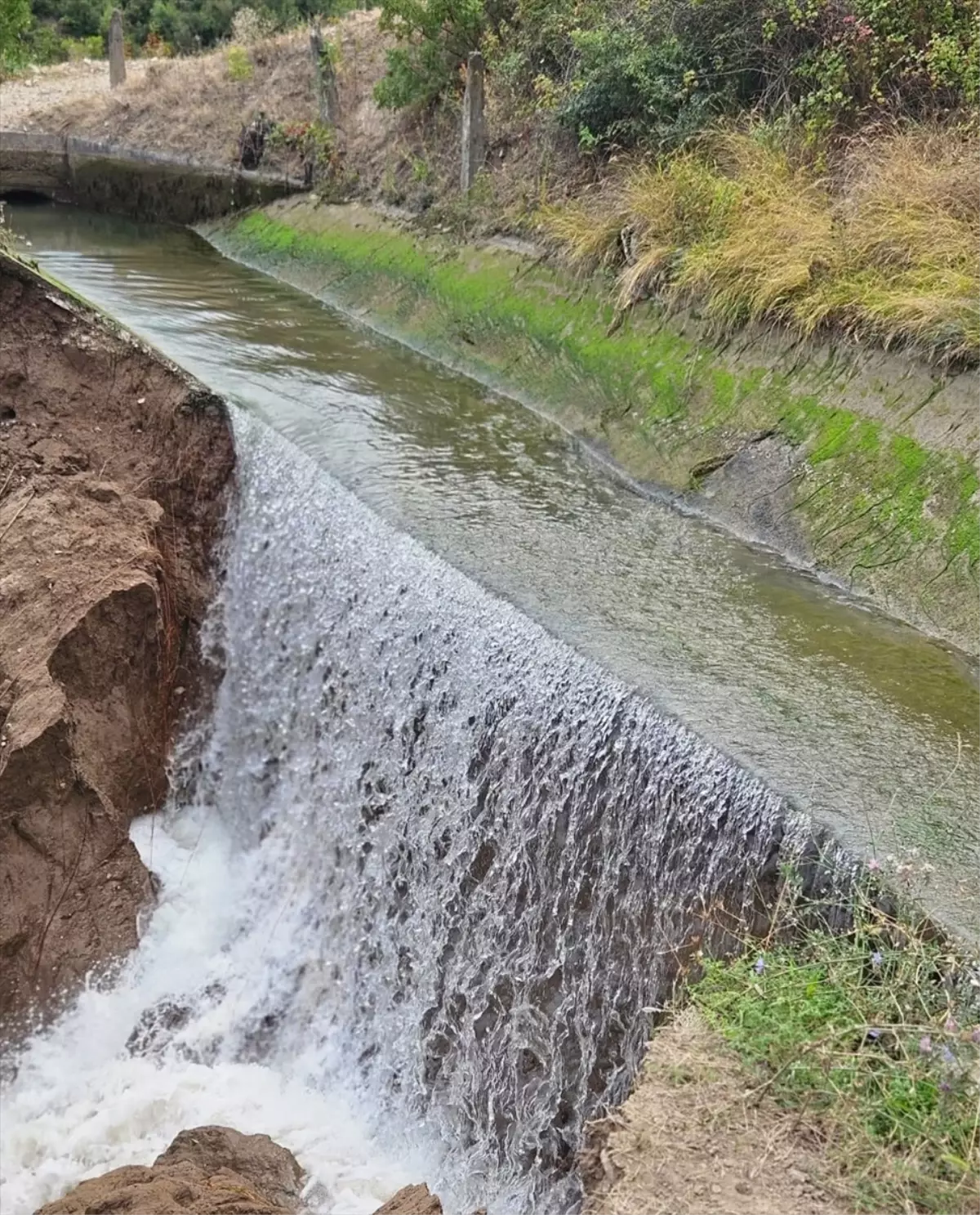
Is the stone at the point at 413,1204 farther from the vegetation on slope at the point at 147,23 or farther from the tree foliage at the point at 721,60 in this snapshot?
the vegetation on slope at the point at 147,23

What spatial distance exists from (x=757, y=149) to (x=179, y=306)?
226 inches

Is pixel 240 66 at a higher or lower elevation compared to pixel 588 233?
lower

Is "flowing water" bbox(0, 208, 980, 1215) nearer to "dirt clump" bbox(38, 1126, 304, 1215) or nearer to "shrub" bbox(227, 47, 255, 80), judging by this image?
"dirt clump" bbox(38, 1126, 304, 1215)

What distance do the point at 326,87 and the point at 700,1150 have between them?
15.3 m

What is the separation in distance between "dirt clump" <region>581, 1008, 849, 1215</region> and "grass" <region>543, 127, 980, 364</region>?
15.4 ft

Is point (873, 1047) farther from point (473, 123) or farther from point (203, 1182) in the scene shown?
point (473, 123)

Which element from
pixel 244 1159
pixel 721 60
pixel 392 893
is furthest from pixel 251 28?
pixel 244 1159

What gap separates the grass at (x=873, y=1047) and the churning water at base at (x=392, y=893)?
609 millimetres

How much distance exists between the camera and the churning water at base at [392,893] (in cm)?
420

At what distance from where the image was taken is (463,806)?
16.2ft

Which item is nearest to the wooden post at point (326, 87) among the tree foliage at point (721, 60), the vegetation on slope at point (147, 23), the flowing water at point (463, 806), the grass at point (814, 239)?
the tree foliage at point (721, 60)

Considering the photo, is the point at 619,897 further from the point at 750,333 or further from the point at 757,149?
the point at 757,149

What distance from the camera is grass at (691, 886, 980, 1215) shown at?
2.54m

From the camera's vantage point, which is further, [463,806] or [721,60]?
[721,60]
